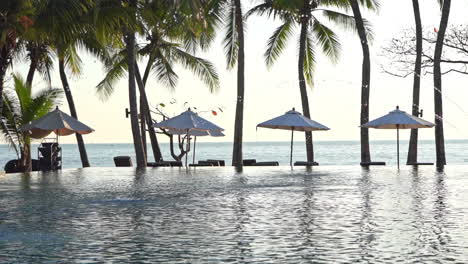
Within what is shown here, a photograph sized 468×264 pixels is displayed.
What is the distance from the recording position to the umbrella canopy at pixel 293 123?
26.6 meters

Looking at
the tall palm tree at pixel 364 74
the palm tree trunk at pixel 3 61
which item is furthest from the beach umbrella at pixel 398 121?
the palm tree trunk at pixel 3 61

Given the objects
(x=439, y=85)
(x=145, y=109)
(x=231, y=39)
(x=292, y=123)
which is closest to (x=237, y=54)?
(x=231, y=39)

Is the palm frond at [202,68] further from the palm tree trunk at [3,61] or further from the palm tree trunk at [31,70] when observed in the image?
the palm tree trunk at [3,61]

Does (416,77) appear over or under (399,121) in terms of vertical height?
over

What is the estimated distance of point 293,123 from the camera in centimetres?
2664

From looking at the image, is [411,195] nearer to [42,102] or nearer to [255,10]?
[42,102]

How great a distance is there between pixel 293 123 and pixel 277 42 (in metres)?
7.72

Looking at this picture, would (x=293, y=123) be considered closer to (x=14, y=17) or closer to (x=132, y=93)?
(x=132, y=93)

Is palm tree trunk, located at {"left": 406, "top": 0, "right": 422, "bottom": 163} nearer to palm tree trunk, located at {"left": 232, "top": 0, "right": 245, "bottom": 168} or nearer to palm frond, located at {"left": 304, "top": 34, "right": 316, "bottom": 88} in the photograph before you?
palm frond, located at {"left": 304, "top": 34, "right": 316, "bottom": 88}

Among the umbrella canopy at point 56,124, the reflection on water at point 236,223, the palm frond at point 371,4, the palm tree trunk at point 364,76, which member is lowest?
the reflection on water at point 236,223

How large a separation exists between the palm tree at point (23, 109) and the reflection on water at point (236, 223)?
35.5 feet

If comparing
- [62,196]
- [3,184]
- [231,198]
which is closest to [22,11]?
[3,184]

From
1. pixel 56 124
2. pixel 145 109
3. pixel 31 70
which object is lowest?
pixel 56 124

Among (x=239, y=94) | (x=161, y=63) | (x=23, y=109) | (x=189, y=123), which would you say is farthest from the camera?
(x=161, y=63)
